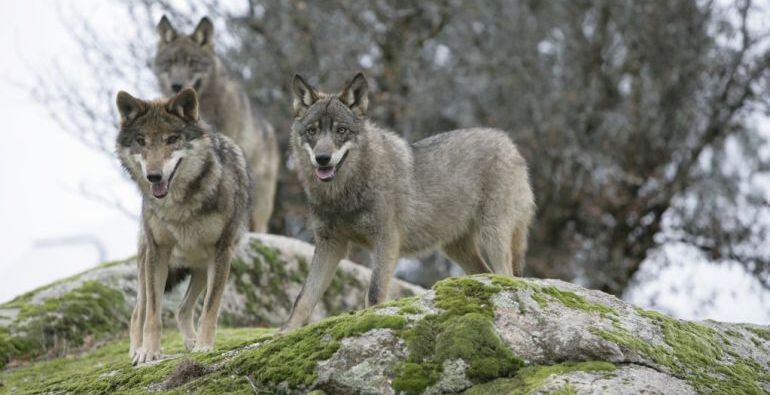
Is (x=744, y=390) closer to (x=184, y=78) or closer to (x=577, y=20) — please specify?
(x=184, y=78)

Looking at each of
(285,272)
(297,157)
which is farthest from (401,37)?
(297,157)

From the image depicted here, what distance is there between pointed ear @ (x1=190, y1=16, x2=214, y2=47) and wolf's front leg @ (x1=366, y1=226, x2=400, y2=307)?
602cm

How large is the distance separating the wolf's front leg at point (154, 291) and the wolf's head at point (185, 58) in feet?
16.6

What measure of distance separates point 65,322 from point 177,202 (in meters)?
2.99

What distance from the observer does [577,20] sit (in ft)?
60.4

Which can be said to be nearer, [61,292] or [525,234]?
[525,234]

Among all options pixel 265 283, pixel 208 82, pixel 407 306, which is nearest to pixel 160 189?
pixel 407 306

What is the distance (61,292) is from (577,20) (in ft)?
41.1

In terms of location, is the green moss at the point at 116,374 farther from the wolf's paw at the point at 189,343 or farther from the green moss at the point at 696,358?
the green moss at the point at 696,358

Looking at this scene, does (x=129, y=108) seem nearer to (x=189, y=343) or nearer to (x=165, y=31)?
(x=189, y=343)

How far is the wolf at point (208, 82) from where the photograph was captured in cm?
1182

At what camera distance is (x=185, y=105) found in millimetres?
6953

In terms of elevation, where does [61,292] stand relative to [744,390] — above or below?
above

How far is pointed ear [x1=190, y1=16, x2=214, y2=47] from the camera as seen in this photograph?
478 inches
